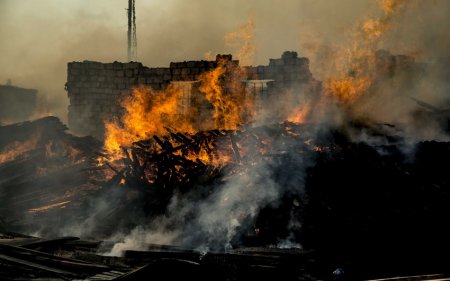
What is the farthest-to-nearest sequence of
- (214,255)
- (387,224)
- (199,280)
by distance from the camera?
(387,224), (214,255), (199,280)

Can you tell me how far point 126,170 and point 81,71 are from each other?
891 cm

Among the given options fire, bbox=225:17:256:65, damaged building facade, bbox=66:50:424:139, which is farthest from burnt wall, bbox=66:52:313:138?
fire, bbox=225:17:256:65

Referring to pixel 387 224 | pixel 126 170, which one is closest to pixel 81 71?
pixel 126 170

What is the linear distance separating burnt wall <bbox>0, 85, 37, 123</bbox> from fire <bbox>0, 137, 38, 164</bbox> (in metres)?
16.6

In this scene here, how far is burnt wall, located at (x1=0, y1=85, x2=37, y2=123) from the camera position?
27.9 metres

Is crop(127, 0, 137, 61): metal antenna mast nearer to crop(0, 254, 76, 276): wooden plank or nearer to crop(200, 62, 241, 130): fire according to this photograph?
crop(200, 62, 241, 130): fire

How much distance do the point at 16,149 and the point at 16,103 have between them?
18.1m

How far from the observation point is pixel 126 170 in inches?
397

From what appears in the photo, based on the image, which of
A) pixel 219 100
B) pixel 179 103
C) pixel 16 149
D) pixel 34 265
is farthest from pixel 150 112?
pixel 34 265

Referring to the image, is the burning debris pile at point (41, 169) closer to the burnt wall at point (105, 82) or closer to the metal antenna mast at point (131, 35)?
the burnt wall at point (105, 82)

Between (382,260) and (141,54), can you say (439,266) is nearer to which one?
(382,260)

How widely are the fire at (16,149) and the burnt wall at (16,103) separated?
1663 cm

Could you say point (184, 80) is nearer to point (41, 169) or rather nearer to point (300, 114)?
point (300, 114)

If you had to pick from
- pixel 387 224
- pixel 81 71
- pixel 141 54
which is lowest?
pixel 387 224
